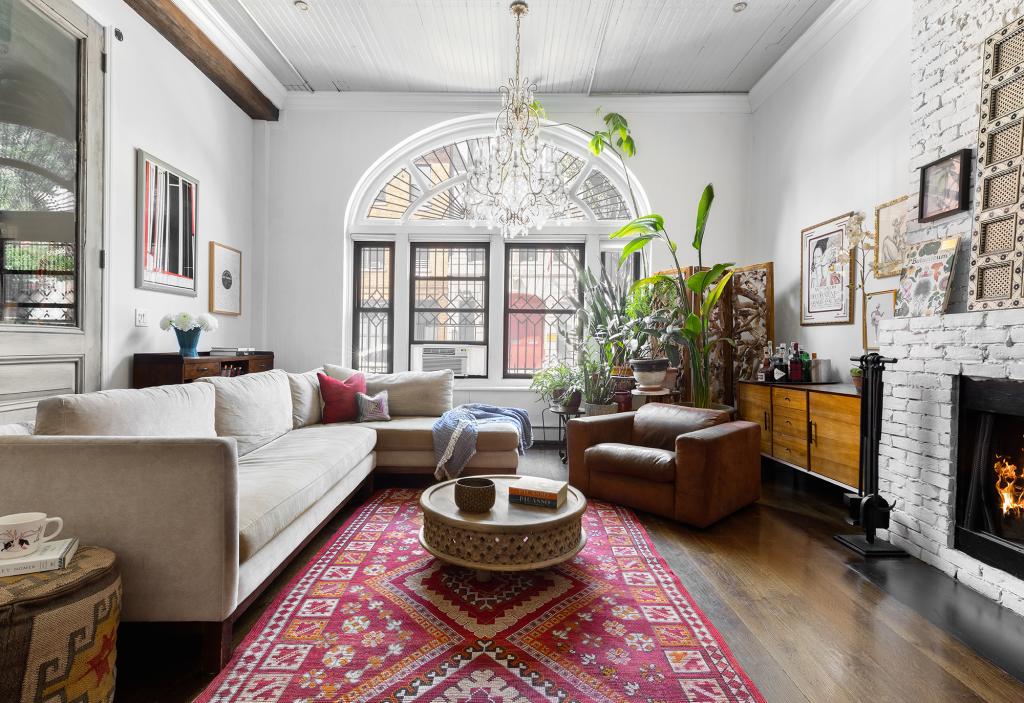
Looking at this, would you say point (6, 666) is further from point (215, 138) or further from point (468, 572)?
point (215, 138)

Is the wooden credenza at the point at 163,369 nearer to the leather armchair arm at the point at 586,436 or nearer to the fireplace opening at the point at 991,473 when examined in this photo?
the leather armchair arm at the point at 586,436

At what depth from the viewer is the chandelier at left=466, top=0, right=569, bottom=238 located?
3.48m

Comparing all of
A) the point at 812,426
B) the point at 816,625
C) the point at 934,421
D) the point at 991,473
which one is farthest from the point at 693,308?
the point at 816,625

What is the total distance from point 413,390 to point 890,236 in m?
3.64

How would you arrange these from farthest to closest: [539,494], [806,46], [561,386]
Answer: [561,386]
[806,46]
[539,494]

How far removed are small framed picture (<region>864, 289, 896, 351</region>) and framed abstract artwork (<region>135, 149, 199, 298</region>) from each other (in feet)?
16.3

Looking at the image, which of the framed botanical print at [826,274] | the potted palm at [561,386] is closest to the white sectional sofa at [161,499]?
the potted palm at [561,386]

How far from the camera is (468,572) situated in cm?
246

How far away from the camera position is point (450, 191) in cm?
569

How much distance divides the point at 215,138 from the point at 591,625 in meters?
4.82

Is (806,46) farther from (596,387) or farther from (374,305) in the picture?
(374,305)

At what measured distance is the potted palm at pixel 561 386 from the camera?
4828 mm


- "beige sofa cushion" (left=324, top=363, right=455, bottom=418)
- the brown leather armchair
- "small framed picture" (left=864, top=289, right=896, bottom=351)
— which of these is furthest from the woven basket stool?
"small framed picture" (left=864, top=289, right=896, bottom=351)

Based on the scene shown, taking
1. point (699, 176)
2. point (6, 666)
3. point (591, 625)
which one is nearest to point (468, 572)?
point (591, 625)
